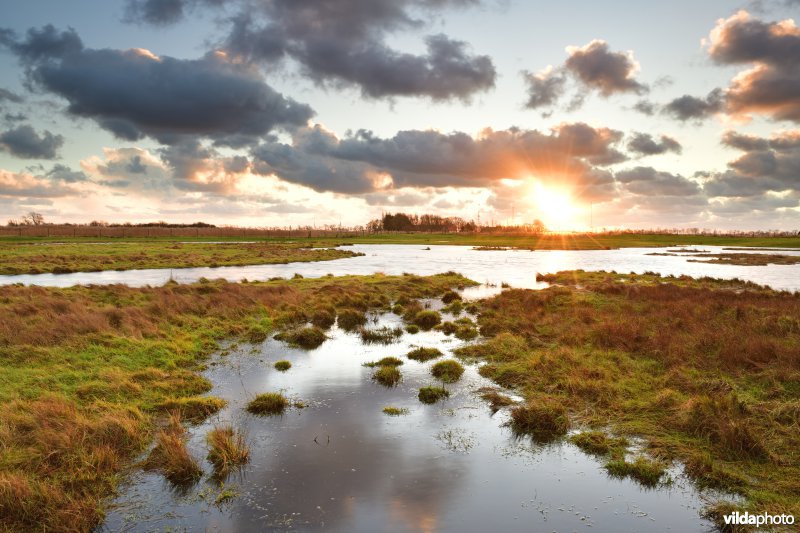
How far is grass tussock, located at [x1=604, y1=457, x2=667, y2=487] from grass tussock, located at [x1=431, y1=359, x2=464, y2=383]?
7085mm

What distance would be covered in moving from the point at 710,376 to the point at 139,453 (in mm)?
17977

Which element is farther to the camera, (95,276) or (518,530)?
(95,276)

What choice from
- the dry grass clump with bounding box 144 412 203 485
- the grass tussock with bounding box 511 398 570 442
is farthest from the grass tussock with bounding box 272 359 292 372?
the grass tussock with bounding box 511 398 570 442

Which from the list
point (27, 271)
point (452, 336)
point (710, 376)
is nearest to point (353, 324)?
point (452, 336)

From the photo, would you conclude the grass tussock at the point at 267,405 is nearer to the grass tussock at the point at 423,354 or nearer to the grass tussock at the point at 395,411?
the grass tussock at the point at 395,411

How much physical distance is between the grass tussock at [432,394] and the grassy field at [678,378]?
2.66m

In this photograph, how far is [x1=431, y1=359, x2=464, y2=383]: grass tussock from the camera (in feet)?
57.1

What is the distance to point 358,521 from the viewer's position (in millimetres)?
8930

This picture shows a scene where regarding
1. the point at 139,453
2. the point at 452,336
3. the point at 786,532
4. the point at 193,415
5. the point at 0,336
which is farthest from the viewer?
the point at 452,336

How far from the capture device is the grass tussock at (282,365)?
18.6 m

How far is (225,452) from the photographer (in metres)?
10.8

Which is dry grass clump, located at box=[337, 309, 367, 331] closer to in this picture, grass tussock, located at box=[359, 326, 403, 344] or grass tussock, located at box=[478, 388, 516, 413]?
grass tussock, located at box=[359, 326, 403, 344]

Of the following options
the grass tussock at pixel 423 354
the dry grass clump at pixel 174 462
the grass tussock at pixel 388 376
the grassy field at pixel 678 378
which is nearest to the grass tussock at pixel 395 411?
the grass tussock at pixel 388 376

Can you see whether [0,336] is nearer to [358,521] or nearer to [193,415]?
[193,415]
